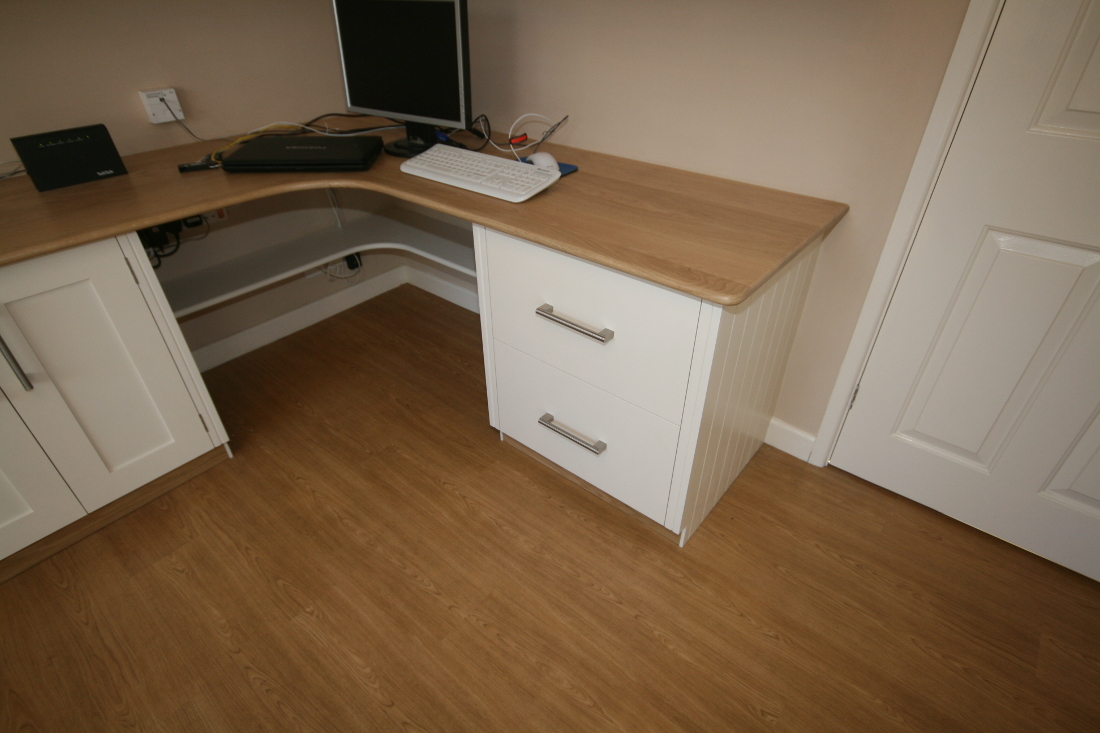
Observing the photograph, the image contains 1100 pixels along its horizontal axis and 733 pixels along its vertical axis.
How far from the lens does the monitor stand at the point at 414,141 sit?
1.81 metres

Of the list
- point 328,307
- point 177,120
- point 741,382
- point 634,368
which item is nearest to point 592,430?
point 634,368

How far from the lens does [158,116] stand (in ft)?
5.86

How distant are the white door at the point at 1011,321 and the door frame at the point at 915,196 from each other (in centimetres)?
2

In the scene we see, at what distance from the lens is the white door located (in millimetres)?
1109

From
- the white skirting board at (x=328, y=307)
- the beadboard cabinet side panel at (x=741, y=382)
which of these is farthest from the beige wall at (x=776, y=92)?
the white skirting board at (x=328, y=307)

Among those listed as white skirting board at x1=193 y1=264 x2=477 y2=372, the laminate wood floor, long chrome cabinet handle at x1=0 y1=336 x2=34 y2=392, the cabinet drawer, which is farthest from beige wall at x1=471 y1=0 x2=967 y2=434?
long chrome cabinet handle at x1=0 y1=336 x2=34 y2=392

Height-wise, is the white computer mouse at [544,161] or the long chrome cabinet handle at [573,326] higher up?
the white computer mouse at [544,161]

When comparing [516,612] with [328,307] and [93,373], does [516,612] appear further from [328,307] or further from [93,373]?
[328,307]

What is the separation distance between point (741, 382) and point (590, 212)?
22.4 inches

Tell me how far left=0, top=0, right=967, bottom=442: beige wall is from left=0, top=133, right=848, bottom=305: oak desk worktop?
0.32 feet

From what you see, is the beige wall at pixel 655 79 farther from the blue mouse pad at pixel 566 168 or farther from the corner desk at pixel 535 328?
Answer: the blue mouse pad at pixel 566 168

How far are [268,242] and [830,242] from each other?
1989 millimetres

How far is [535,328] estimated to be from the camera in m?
1.51

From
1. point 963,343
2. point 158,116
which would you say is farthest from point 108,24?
point 963,343
